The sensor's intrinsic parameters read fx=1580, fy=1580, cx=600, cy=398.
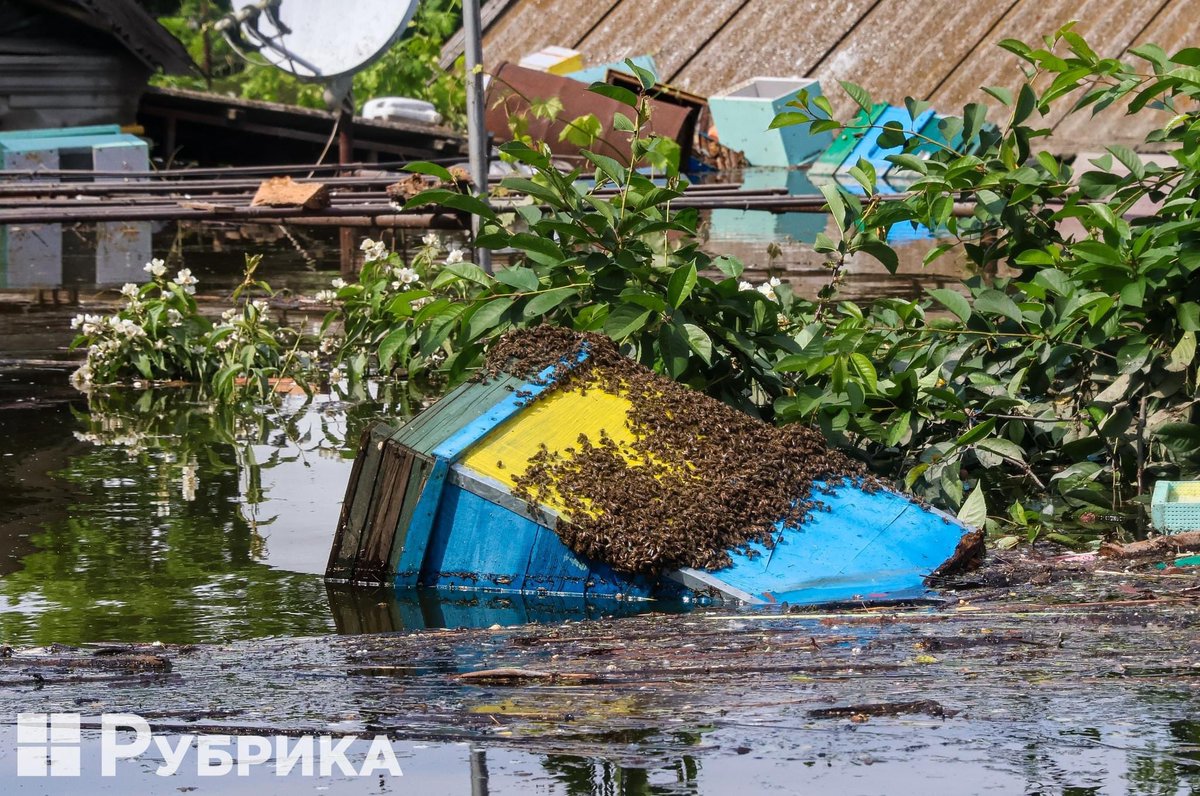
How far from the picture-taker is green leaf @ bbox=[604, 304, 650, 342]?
5.46 metres

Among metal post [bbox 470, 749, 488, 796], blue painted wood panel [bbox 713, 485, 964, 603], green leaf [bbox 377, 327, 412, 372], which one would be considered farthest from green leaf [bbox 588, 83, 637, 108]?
metal post [bbox 470, 749, 488, 796]

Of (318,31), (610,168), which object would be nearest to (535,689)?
(610,168)

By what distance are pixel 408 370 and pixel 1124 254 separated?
3.86m

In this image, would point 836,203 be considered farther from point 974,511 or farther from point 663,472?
point 663,472

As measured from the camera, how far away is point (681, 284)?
17.7 feet

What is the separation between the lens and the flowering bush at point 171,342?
8148 mm

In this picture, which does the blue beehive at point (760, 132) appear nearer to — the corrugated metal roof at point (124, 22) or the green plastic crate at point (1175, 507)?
the corrugated metal roof at point (124, 22)

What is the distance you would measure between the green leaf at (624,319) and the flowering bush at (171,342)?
308 centimetres

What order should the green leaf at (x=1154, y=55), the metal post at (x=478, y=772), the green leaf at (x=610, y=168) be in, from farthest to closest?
the green leaf at (x=1154, y=55) → the green leaf at (x=610, y=168) → the metal post at (x=478, y=772)

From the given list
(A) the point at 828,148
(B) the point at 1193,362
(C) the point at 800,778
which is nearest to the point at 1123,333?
(B) the point at 1193,362

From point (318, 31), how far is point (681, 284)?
23.1 ft

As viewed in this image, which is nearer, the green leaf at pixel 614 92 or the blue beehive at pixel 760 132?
the green leaf at pixel 614 92

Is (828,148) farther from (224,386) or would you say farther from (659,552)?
(659,552)

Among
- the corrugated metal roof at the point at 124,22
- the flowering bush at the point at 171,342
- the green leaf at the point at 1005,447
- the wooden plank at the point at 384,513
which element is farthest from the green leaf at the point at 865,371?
the corrugated metal roof at the point at 124,22
